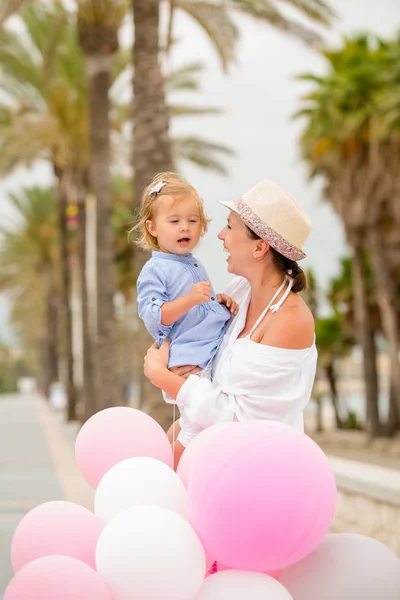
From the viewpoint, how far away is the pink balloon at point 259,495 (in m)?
2.78

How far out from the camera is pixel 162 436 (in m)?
3.48

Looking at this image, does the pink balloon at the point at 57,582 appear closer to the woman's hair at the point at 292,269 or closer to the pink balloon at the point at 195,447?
the pink balloon at the point at 195,447

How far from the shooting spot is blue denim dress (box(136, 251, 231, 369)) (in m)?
3.29

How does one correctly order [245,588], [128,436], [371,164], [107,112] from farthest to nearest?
[371,164]
[107,112]
[128,436]
[245,588]

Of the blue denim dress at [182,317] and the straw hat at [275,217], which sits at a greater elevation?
the straw hat at [275,217]

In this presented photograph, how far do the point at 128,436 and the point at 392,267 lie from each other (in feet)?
83.5

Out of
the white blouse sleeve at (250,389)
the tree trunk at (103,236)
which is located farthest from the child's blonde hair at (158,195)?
the tree trunk at (103,236)

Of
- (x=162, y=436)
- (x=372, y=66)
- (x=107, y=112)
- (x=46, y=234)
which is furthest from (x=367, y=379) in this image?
(x=162, y=436)

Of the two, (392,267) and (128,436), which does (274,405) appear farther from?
(392,267)

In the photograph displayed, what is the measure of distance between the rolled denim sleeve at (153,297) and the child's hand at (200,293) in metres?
0.12

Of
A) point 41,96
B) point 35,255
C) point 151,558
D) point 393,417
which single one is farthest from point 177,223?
point 35,255

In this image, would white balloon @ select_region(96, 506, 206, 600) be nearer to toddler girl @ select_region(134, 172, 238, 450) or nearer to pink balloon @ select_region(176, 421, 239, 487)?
pink balloon @ select_region(176, 421, 239, 487)

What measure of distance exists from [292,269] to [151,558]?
1095 millimetres

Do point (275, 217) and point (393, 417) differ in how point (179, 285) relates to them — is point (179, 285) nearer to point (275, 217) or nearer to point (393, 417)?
point (275, 217)
